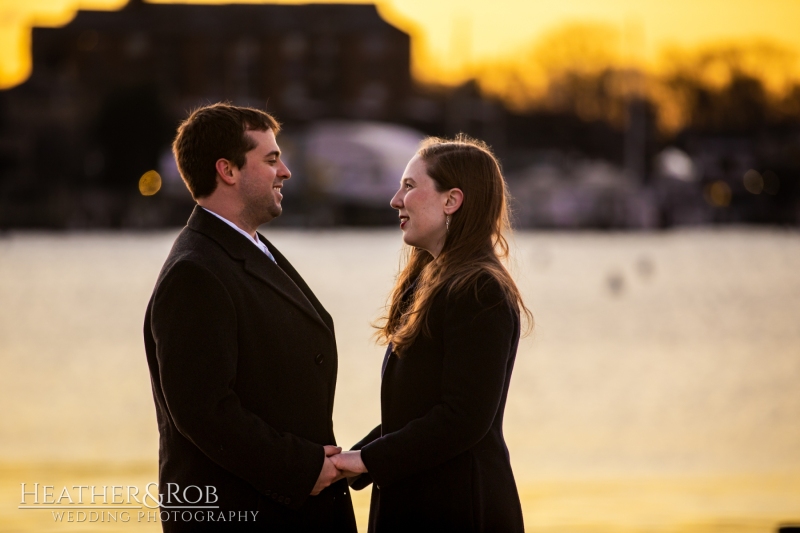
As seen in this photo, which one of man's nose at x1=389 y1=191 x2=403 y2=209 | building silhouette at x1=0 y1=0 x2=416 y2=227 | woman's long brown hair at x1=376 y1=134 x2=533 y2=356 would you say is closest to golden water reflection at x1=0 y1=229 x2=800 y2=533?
woman's long brown hair at x1=376 y1=134 x2=533 y2=356

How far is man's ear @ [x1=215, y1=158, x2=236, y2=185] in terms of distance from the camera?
3307 millimetres

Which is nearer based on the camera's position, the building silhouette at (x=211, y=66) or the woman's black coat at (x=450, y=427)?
the woman's black coat at (x=450, y=427)

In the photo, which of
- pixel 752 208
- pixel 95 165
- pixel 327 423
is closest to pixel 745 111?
pixel 752 208

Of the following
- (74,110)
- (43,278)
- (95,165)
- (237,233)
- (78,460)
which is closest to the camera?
(237,233)

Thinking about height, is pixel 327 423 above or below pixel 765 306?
above

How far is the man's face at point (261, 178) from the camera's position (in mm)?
3342

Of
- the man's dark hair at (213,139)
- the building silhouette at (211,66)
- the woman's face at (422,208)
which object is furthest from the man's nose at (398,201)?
the building silhouette at (211,66)

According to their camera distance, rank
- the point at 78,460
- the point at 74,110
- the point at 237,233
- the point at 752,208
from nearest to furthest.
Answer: the point at 237,233
the point at 78,460
the point at 74,110
the point at 752,208

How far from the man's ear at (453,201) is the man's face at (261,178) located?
0.48 m

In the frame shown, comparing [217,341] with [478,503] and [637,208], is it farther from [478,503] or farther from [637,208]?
[637,208]

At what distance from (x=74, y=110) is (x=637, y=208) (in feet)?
130

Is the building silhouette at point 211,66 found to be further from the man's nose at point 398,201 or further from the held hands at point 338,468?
the held hands at point 338,468

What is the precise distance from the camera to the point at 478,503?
329 cm

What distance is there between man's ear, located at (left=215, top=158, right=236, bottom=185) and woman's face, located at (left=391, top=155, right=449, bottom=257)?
0.49 meters
